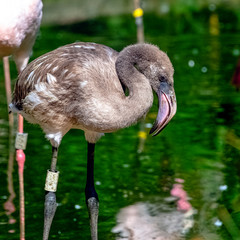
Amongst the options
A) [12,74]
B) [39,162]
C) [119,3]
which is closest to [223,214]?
[39,162]

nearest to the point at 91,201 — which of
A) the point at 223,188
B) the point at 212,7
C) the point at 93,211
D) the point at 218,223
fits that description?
the point at 93,211

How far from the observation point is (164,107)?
377 centimetres

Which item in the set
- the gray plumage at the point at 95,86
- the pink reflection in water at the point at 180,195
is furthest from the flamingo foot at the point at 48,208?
the pink reflection in water at the point at 180,195

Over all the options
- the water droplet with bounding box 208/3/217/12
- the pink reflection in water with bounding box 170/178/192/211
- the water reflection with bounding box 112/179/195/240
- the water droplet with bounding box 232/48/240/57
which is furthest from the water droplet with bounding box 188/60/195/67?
the water reflection with bounding box 112/179/195/240

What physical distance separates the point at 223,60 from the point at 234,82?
6.37 metres

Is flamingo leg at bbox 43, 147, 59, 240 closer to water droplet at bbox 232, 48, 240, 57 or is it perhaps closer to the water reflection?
the water reflection

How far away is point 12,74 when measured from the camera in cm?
918

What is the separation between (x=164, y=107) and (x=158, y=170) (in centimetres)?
224

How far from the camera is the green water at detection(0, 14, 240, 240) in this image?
491 cm

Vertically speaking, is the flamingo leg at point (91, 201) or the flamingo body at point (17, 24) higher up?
the flamingo body at point (17, 24)

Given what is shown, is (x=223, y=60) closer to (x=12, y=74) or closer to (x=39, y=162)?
(x=12, y=74)

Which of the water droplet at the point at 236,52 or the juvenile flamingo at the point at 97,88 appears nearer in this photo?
the juvenile flamingo at the point at 97,88

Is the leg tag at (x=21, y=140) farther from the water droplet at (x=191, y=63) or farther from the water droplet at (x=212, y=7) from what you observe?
the water droplet at (x=212, y=7)

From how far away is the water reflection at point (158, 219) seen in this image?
473cm
